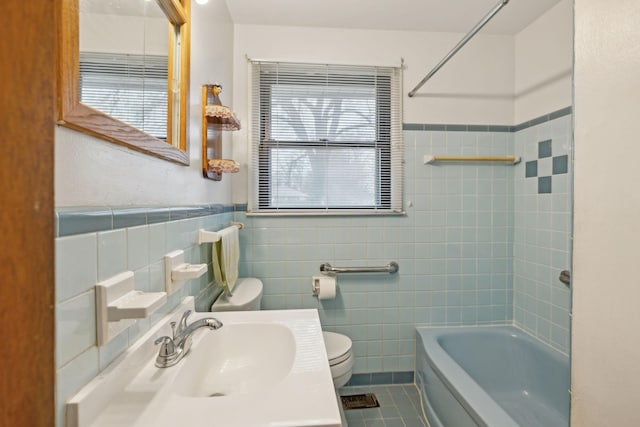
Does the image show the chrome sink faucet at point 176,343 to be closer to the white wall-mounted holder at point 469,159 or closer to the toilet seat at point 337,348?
the toilet seat at point 337,348

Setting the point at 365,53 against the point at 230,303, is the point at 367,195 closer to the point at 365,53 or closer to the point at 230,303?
the point at 365,53

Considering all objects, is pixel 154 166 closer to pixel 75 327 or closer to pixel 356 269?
pixel 75 327

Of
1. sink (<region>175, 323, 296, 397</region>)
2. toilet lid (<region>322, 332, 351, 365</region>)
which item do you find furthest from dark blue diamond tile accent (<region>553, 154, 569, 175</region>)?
sink (<region>175, 323, 296, 397</region>)

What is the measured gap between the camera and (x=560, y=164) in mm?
1618

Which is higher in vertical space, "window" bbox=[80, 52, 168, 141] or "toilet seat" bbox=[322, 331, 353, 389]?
"window" bbox=[80, 52, 168, 141]

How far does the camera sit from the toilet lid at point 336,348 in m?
1.47

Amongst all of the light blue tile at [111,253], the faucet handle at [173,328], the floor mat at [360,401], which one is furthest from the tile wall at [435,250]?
the light blue tile at [111,253]

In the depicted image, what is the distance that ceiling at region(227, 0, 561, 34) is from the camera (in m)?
1.66

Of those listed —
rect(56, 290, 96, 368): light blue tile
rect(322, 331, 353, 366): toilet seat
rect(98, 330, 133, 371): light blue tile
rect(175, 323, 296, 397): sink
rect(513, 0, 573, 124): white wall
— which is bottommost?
rect(322, 331, 353, 366): toilet seat

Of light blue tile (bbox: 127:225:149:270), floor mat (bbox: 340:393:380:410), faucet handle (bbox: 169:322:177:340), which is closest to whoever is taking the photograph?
light blue tile (bbox: 127:225:149:270)

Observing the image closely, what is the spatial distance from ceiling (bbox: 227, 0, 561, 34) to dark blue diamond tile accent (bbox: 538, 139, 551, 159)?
83 cm

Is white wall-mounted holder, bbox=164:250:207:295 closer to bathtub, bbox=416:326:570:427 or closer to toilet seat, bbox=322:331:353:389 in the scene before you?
toilet seat, bbox=322:331:353:389

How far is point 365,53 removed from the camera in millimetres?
1902
